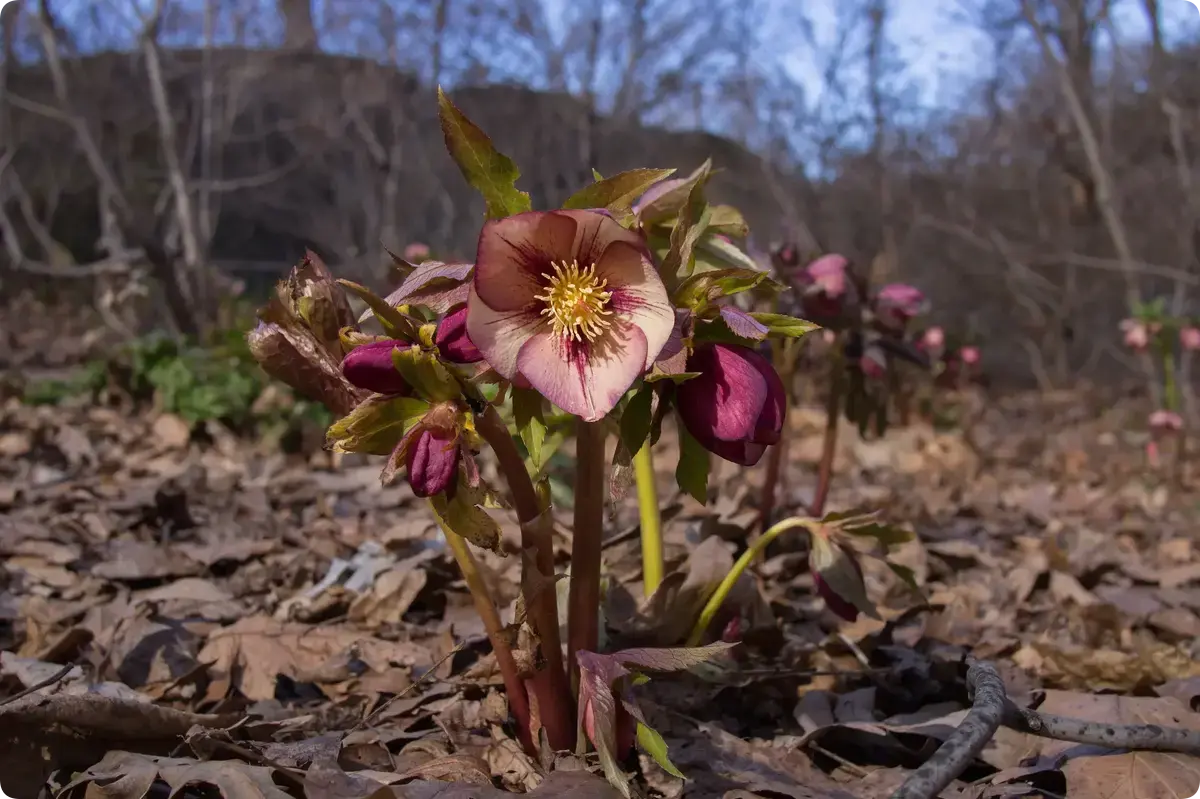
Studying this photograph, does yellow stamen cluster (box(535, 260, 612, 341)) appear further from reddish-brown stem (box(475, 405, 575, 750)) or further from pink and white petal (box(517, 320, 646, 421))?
reddish-brown stem (box(475, 405, 575, 750))

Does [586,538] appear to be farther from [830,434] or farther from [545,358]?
[830,434]

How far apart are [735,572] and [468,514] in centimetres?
45

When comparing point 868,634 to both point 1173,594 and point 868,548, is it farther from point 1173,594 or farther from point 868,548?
point 1173,594

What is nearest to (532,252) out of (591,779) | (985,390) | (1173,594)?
(591,779)

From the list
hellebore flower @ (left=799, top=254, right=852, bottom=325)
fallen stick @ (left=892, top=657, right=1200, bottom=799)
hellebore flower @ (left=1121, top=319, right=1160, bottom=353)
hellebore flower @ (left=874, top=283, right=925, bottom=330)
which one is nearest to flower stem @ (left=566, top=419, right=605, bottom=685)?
fallen stick @ (left=892, top=657, right=1200, bottom=799)

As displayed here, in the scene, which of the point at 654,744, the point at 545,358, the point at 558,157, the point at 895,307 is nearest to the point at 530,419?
the point at 545,358

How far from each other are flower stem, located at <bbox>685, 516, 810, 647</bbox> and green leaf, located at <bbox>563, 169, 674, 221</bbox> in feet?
1.60

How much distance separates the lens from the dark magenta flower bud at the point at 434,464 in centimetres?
82

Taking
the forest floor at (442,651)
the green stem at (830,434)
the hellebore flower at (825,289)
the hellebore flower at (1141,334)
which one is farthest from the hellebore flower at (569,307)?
the hellebore flower at (1141,334)

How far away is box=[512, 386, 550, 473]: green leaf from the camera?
89 cm

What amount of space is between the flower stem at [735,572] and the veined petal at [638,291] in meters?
0.43

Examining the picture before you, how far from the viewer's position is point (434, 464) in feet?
2.70

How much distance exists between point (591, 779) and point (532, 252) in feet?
1.79

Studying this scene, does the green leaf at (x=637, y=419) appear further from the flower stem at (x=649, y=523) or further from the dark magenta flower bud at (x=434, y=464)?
the flower stem at (x=649, y=523)
